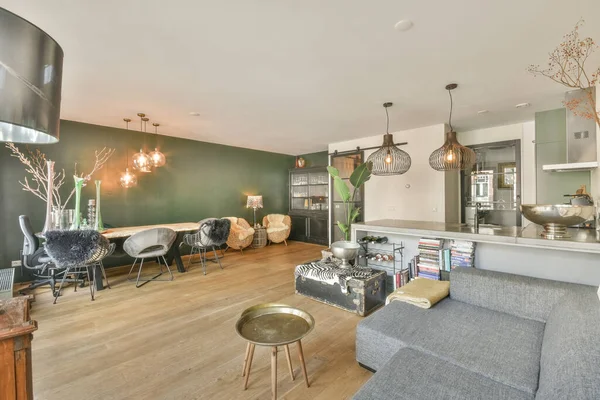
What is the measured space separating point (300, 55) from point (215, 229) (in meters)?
3.07

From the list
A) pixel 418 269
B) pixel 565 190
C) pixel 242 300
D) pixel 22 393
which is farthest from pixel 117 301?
pixel 565 190

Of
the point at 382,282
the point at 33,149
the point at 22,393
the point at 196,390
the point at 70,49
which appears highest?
the point at 70,49

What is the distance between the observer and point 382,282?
2.99m

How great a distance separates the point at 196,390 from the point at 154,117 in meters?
3.92

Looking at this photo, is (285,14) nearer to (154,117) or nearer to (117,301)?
(154,117)

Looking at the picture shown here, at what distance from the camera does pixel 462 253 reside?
258 centimetres

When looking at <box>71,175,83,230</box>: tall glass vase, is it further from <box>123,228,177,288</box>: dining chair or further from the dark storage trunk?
the dark storage trunk

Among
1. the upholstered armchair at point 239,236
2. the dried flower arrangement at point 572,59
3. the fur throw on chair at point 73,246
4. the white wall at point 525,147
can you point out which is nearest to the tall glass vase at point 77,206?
the fur throw on chair at point 73,246

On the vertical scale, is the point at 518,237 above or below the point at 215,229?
above

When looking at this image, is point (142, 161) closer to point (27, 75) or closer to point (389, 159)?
point (389, 159)

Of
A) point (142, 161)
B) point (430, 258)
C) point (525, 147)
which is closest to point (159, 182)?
point (142, 161)

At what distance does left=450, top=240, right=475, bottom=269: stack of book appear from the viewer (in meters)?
2.54

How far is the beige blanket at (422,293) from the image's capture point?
2.03 metres

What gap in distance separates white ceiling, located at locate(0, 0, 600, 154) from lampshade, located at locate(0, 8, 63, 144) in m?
1.39
